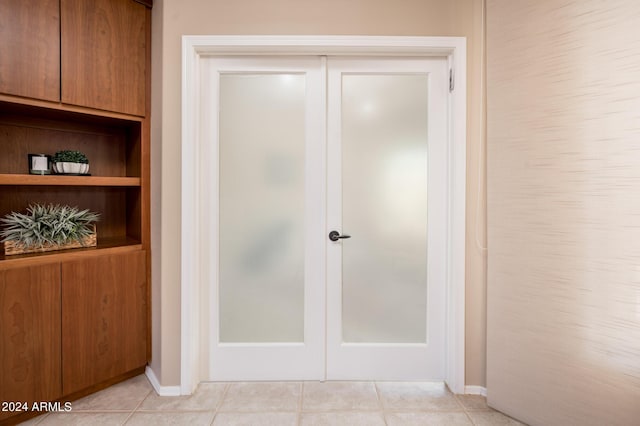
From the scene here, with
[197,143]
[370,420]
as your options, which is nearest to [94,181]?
[197,143]

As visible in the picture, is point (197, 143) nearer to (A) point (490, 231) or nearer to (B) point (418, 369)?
(A) point (490, 231)

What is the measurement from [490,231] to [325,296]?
1.08 meters

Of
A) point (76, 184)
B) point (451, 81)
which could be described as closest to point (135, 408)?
point (76, 184)

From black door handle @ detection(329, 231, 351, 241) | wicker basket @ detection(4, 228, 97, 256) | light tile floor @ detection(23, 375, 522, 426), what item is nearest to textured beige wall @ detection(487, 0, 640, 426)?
light tile floor @ detection(23, 375, 522, 426)

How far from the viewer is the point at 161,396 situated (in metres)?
1.99

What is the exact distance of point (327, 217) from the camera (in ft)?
7.04

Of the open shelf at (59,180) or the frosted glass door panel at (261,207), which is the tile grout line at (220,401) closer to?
the frosted glass door panel at (261,207)

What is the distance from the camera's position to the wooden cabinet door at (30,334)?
5.40 feet

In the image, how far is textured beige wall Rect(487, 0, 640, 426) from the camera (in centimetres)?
147

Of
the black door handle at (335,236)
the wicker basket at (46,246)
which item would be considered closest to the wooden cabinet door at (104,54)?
the wicker basket at (46,246)

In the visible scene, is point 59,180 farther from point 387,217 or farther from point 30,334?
point 387,217

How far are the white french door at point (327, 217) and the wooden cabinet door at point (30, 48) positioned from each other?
2.61 feet

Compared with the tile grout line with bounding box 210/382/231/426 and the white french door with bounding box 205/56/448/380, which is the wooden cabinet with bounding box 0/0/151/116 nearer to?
the white french door with bounding box 205/56/448/380

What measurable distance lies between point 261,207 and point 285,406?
46.8 inches
